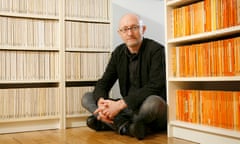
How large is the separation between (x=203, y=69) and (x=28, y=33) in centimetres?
136

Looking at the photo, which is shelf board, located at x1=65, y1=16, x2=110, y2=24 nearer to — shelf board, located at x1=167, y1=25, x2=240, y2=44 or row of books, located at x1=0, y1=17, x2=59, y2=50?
row of books, located at x1=0, y1=17, x2=59, y2=50

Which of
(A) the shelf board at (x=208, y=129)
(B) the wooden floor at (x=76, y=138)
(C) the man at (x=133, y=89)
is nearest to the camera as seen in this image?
A: (A) the shelf board at (x=208, y=129)

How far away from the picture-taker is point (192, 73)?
1957 millimetres

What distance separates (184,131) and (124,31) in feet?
2.73

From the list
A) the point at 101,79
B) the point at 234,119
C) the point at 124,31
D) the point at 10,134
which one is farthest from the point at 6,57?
the point at 234,119

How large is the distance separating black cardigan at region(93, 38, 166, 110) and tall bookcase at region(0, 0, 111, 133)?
23 centimetres

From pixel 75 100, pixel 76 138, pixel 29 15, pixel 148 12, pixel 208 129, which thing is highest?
pixel 148 12

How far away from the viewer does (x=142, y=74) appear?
2283 millimetres

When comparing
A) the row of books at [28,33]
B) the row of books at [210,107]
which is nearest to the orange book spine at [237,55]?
the row of books at [210,107]

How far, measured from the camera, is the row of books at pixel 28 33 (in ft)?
7.76

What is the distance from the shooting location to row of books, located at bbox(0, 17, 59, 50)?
2365mm

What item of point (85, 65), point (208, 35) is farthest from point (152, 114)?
point (85, 65)

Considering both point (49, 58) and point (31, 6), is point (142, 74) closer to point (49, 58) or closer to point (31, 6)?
point (49, 58)

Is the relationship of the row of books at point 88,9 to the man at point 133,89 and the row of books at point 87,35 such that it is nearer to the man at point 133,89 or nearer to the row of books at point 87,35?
the row of books at point 87,35
